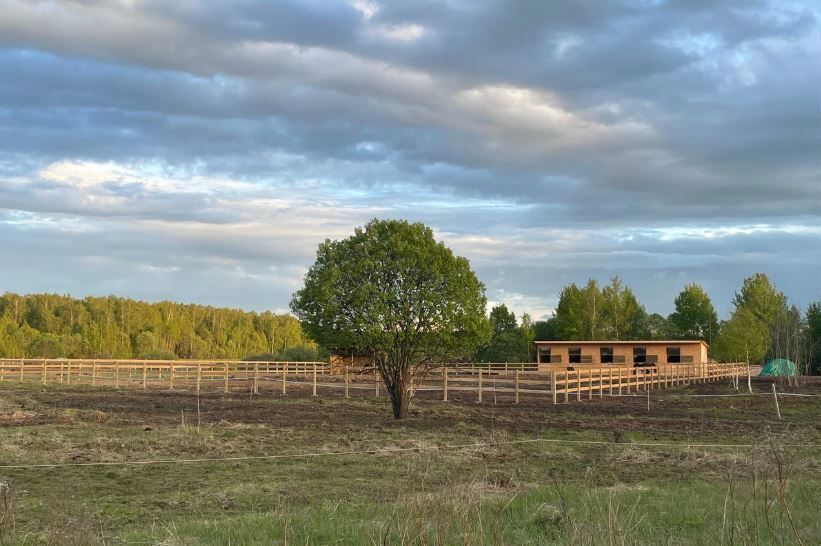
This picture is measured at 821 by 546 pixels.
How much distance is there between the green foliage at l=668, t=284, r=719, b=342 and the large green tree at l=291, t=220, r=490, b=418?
234ft

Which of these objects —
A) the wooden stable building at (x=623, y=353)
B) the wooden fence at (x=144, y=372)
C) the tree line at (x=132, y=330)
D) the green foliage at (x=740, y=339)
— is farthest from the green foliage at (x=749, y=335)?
the tree line at (x=132, y=330)

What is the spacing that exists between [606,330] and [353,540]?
83.6 metres

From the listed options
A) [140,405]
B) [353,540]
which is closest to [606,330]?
[140,405]

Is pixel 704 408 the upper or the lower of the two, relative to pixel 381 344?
lower

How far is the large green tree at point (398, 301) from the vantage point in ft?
81.8

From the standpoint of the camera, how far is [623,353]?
64125mm

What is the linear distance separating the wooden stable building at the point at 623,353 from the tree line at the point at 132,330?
29201mm

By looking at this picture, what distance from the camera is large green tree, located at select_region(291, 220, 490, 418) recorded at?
2494 centimetres

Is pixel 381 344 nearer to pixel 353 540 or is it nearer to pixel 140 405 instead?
pixel 140 405

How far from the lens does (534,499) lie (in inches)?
414

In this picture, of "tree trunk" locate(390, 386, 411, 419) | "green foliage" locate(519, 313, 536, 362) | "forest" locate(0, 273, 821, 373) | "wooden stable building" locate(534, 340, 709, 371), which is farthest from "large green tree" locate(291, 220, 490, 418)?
"green foliage" locate(519, 313, 536, 362)

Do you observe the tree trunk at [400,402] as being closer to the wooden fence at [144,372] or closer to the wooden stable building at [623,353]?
the wooden fence at [144,372]

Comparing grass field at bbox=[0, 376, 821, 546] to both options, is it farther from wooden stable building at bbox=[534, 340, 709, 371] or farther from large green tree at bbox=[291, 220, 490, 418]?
wooden stable building at bbox=[534, 340, 709, 371]

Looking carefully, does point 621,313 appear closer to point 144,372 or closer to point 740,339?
point 740,339
